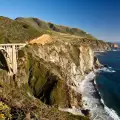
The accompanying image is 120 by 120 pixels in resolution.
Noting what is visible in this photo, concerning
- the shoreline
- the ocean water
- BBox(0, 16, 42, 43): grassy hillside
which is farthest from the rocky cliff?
the ocean water

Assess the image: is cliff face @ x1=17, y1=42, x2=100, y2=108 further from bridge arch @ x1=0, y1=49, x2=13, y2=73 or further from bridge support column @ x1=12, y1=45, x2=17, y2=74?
bridge arch @ x1=0, y1=49, x2=13, y2=73

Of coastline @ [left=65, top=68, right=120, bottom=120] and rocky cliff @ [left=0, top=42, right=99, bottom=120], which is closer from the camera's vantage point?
coastline @ [left=65, top=68, right=120, bottom=120]

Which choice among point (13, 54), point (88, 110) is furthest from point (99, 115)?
point (13, 54)

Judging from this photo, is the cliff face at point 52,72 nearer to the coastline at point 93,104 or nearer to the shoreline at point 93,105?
the shoreline at point 93,105

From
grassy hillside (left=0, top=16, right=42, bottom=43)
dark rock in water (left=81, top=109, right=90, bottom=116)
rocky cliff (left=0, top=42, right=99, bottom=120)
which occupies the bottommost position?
dark rock in water (left=81, top=109, right=90, bottom=116)

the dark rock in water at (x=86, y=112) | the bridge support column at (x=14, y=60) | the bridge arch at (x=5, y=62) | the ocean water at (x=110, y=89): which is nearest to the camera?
the dark rock in water at (x=86, y=112)

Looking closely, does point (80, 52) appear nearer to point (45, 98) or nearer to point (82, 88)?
point (82, 88)

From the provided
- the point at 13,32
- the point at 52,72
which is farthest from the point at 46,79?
the point at 13,32

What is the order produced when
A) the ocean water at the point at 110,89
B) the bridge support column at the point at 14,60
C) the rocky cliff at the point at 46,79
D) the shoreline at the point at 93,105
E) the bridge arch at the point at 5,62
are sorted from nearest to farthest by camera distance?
1. the shoreline at the point at 93,105
2. the rocky cliff at the point at 46,79
3. the ocean water at the point at 110,89
4. the bridge arch at the point at 5,62
5. the bridge support column at the point at 14,60

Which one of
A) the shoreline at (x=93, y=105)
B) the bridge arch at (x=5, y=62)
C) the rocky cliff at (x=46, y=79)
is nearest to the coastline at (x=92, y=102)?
the shoreline at (x=93, y=105)

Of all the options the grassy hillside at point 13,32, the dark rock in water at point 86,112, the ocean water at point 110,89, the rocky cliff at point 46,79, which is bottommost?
the dark rock in water at point 86,112

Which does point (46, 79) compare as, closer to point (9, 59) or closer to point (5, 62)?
point (9, 59)
